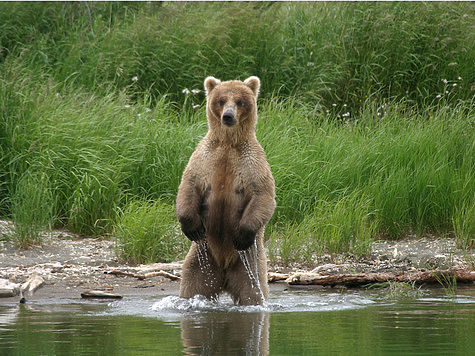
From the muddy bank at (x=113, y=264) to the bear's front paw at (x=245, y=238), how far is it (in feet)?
4.52

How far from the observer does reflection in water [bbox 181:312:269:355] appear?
12.6 feet

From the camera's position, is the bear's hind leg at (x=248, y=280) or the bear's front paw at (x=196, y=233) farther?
the bear's front paw at (x=196, y=233)

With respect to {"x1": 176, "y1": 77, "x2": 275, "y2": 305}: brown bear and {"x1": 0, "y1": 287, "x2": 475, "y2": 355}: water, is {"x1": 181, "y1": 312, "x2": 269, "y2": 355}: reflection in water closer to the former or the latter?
{"x1": 0, "y1": 287, "x2": 475, "y2": 355}: water

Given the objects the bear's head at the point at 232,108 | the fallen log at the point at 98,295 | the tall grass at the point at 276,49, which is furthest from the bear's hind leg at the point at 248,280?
the tall grass at the point at 276,49

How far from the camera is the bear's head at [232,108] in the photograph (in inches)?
224

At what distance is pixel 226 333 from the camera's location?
14.6 feet

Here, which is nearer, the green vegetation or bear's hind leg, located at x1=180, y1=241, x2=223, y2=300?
bear's hind leg, located at x1=180, y1=241, x2=223, y2=300

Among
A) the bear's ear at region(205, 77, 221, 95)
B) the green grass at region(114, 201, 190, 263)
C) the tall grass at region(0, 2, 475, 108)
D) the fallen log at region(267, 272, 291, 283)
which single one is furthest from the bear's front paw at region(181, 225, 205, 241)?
the tall grass at region(0, 2, 475, 108)

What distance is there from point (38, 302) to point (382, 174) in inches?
177

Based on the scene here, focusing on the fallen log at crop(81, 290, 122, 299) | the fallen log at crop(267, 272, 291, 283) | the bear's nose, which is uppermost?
the bear's nose

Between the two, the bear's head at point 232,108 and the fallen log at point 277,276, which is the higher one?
the bear's head at point 232,108

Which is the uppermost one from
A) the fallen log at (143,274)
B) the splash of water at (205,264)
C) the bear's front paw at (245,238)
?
the bear's front paw at (245,238)

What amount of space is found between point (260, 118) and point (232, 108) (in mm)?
4578

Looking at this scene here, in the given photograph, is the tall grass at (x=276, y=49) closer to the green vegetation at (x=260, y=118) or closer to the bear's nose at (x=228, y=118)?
the green vegetation at (x=260, y=118)
